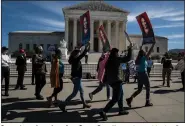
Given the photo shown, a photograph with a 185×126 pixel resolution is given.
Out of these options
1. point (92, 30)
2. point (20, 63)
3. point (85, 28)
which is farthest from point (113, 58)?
point (92, 30)

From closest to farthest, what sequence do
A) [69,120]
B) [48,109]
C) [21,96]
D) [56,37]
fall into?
[69,120] → [48,109] → [21,96] → [56,37]

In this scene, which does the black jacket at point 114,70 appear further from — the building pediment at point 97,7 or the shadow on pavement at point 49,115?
the building pediment at point 97,7

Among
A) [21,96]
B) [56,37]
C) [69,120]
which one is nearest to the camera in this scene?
[69,120]

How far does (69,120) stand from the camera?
521 centimetres

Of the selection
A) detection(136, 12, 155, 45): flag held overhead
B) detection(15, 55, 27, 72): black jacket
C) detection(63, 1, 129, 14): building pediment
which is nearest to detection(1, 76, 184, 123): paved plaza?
detection(136, 12, 155, 45): flag held overhead

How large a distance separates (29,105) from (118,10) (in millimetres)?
56410

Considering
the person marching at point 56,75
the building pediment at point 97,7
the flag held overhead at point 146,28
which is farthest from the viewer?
the building pediment at point 97,7

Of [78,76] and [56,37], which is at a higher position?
[56,37]

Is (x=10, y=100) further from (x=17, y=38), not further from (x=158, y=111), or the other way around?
(x=17, y=38)

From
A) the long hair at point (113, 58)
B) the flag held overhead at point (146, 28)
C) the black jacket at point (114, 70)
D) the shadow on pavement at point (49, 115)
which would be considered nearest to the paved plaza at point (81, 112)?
the shadow on pavement at point (49, 115)

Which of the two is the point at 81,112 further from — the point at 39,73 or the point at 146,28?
the point at 146,28

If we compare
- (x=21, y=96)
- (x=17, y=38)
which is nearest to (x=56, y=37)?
(x=17, y=38)

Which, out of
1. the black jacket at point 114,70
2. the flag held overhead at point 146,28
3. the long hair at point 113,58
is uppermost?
the flag held overhead at point 146,28

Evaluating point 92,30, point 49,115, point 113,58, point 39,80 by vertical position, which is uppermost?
point 92,30
